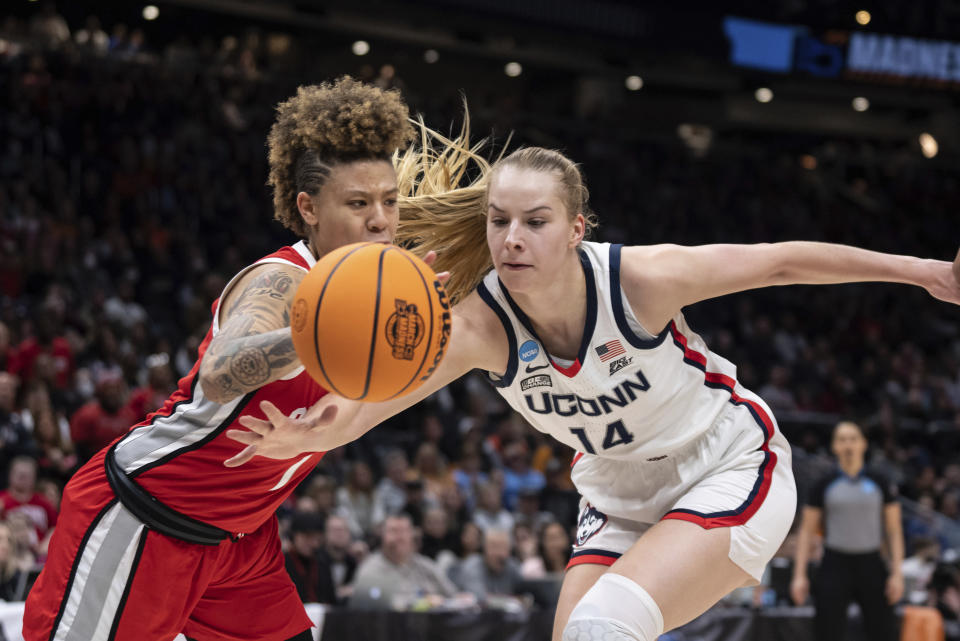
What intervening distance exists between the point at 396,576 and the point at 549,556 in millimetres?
1379

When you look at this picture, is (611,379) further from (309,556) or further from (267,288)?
(309,556)

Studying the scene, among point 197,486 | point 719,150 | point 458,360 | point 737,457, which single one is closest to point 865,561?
point 737,457

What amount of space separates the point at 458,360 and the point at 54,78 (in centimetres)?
1150

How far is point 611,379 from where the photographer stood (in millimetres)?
3365

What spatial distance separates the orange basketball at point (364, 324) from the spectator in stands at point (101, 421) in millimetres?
5817

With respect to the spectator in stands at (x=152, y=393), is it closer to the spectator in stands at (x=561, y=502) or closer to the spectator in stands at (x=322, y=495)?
the spectator in stands at (x=322, y=495)

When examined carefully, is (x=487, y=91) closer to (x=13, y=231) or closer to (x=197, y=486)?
(x=13, y=231)

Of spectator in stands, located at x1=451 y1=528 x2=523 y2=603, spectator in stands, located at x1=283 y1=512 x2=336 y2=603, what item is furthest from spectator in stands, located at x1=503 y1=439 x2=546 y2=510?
spectator in stands, located at x1=283 y1=512 x2=336 y2=603

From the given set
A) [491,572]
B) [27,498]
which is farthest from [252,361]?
[491,572]

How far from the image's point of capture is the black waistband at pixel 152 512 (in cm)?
308

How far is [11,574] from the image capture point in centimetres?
614

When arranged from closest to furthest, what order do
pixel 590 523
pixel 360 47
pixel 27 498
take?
pixel 590 523, pixel 27 498, pixel 360 47

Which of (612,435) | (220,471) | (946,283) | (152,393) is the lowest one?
(152,393)

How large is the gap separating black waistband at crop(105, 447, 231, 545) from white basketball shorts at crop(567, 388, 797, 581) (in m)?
1.30
